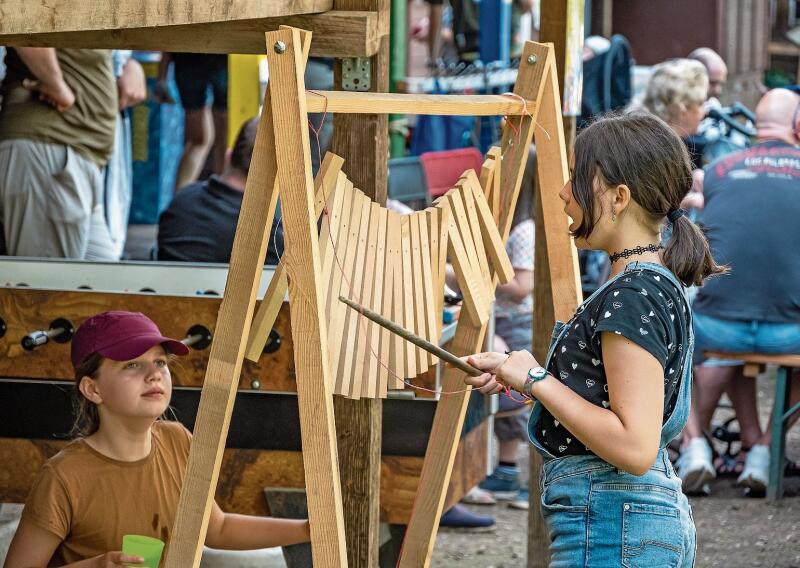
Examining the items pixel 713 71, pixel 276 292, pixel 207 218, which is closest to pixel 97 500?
pixel 276 292

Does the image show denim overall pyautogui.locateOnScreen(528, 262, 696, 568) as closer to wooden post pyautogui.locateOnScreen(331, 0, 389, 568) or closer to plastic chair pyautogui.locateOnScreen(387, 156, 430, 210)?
wooden post pyautogui.locateOnScreen(331, 0, 389, 568)

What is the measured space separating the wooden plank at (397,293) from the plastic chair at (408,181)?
3472 mm

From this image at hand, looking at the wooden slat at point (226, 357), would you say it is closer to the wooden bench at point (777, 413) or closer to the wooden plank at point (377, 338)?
the wooden plank at point (377, 338)

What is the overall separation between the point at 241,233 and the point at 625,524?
82 cm

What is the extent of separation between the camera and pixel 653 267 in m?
2.13

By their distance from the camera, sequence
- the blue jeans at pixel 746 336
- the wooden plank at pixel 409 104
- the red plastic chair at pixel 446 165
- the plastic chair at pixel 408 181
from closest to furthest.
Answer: the wooden plank at pixel 409 104, the blue jeans at pixel 746 336, the plastic chair at pixel 408 181, the red plastic chair at pixel 446 165

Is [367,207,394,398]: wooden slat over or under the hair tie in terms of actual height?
under

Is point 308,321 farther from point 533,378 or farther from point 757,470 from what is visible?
point 757,470

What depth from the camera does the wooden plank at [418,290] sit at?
262cm

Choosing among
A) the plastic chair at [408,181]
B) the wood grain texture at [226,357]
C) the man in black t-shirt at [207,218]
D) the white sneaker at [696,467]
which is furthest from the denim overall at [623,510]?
the plastic chair at [408,181]

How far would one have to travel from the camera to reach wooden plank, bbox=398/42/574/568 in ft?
9.39

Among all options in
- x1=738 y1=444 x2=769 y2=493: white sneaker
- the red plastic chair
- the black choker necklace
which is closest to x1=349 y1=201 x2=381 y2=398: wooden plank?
the black choker necklace

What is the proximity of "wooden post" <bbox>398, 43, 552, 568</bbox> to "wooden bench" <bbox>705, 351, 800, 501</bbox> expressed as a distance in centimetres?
271

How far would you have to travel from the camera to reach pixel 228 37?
108 inches
